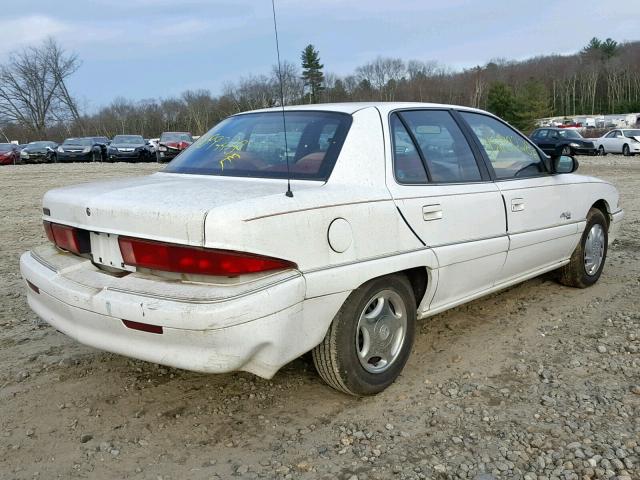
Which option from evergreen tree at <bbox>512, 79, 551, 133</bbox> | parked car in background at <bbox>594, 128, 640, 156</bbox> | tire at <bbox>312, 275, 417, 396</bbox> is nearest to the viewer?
tire at <bbox>312, 275, 417, 396</bbox>

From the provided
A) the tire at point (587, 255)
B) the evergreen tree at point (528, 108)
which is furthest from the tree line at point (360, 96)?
the tire at point (587, 255)

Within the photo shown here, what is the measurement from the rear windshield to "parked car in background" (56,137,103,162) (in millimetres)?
28565

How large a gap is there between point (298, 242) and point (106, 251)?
3.11 ft

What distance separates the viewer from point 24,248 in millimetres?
6887

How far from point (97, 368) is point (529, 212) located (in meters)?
2.97

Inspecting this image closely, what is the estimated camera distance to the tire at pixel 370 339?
281cm

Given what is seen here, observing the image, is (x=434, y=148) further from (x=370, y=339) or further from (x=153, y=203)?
(x=153, y=203)

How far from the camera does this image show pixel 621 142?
2891 centimetres

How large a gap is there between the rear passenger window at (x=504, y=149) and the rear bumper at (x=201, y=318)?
5.92 feet

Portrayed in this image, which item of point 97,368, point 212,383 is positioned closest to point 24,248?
point 97,368

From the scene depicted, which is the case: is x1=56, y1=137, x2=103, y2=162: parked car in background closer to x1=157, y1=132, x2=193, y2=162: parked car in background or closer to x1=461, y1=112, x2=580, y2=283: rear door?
x1=157, y1=132, x2=193, y2=162: parked car in background

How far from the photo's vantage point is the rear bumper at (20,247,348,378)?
2346mm

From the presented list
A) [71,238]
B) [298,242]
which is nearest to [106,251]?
[71,238]

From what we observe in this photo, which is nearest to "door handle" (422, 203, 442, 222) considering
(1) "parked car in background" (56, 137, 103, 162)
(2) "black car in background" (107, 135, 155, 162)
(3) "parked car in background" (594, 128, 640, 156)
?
(2) "black car in background" (107, 135, 155, 162)
